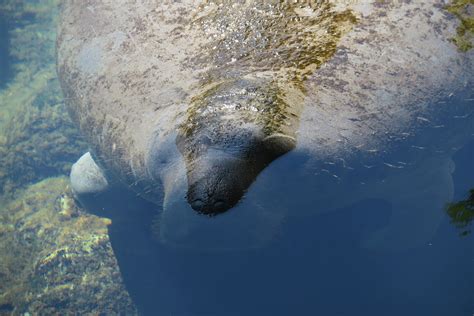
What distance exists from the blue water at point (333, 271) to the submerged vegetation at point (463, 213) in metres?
0.07

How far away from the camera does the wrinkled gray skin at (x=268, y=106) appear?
2.63m

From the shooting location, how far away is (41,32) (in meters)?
10.2

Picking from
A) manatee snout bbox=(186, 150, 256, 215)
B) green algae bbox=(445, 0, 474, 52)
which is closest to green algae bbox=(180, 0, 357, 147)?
manatee snout bbox=(186, 150, 256, 215)

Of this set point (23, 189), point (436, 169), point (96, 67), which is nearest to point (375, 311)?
point (436, 169)

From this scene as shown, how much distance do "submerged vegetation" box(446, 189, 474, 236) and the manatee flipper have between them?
8cm

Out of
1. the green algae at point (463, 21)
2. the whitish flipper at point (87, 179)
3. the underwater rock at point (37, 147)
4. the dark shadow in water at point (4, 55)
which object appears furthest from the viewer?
the dark shadow in water at point (4, 55)

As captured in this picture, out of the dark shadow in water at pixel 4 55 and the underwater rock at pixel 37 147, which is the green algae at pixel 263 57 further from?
the dark shadow in water at pixel 4 55

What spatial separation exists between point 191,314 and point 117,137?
241cm

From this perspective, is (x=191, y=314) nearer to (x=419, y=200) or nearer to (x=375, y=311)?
(x=375, y=311)

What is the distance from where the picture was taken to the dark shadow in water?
32.4 ft

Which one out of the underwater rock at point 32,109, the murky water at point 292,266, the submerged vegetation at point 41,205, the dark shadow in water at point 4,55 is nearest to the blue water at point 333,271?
the murky water at point 292,266

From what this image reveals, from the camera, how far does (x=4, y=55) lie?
393 inches

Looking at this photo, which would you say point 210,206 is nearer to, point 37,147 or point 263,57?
point 263,57

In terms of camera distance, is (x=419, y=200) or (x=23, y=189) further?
(x=23, y=189)
